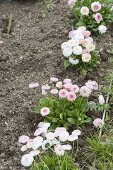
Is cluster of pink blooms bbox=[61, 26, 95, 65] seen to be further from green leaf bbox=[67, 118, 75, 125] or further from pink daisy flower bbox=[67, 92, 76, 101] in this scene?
green leaf bbox=[67, 118, 75, 125]

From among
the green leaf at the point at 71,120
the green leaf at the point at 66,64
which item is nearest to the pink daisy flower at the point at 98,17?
the green leaf at the point at 66,64

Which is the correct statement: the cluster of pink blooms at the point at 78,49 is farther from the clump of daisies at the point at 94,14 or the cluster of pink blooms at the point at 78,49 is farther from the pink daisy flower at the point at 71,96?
the pink daisy flower at the point at 71,96

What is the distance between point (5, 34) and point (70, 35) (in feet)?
2.55

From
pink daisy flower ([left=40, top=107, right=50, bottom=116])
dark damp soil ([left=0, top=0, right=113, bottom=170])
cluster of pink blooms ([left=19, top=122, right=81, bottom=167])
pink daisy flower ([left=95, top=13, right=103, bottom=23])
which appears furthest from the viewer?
pink daisy flower ([left=95, top=13, right=103, bottom=23])

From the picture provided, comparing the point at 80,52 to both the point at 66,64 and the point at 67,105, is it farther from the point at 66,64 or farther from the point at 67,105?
the point at 67,105

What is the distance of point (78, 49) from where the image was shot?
4.06m

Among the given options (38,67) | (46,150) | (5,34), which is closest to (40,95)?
(38,67)

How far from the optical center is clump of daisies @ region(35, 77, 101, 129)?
12.0ft

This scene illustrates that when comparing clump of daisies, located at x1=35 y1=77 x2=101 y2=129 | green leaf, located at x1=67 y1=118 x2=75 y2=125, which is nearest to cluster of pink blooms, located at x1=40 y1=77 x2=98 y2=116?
clump of daisies, located at x1=35 y1=77 x2=101 y2=129

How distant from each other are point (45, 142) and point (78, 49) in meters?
1.08

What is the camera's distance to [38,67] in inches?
171

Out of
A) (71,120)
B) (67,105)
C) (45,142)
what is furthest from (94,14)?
(45,142)

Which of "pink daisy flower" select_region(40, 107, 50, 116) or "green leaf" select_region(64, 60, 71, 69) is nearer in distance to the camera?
"pink daisy flower" select_region(40, 107, 50, 116)

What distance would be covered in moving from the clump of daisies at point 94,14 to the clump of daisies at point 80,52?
336 mm
